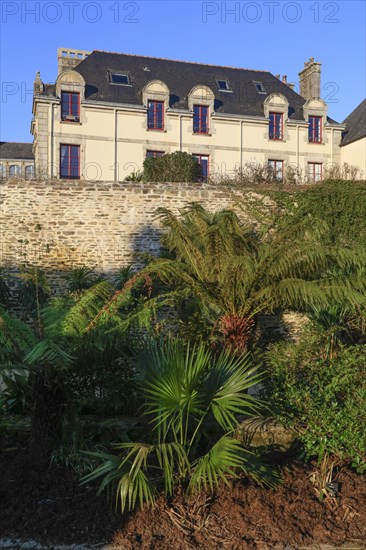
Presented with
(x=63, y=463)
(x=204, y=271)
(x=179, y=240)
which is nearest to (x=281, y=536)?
(x=63, y=463)

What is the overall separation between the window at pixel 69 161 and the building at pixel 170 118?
42 millimetres

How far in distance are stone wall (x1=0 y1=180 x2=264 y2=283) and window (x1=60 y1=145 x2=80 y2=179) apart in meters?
9.66


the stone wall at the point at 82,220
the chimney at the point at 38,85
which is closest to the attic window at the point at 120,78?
the chimney at the point at 38,85

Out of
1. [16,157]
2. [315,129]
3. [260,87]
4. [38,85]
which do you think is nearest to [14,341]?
[38,85]

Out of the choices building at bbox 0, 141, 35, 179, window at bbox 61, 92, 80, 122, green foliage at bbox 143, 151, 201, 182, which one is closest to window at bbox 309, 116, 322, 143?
green foliage at bbox 143, 151, 201, 182

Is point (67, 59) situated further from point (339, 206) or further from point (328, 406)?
point (328, 406)

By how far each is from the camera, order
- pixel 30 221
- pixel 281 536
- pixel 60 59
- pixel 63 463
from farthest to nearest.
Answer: pixel 60 59 < pixel 30 221 < pixel 63 463 < pixel 281 536

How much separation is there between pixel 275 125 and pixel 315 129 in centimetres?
208

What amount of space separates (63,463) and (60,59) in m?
24.6

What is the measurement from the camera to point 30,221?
46.5ft

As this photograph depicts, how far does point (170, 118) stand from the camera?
24.7 m

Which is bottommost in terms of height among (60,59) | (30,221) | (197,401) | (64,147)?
(197,401)

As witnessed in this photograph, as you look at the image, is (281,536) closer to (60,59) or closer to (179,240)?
(179,240)

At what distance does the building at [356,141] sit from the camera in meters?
25.7
